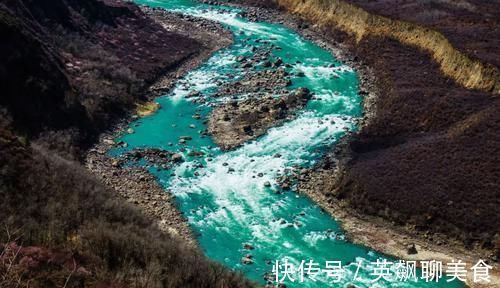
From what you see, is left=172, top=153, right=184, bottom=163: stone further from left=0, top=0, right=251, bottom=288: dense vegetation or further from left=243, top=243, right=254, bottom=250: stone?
left=243, top=243, right=254, bottom=250: stone

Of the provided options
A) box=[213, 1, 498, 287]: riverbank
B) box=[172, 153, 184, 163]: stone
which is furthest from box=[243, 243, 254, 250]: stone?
box=[172, 153, 184, 163]: stone

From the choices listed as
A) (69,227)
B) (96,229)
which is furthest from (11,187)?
(96,229)

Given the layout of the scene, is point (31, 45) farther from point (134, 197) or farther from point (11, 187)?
point (11, 187)

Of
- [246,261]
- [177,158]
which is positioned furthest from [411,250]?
[177,158]

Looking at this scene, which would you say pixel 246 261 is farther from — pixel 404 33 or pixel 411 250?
pixel 404 33

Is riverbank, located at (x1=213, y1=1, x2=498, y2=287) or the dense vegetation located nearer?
the dense vegetation

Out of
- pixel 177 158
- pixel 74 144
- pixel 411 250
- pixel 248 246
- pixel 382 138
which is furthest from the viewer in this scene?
pixel 382 138
